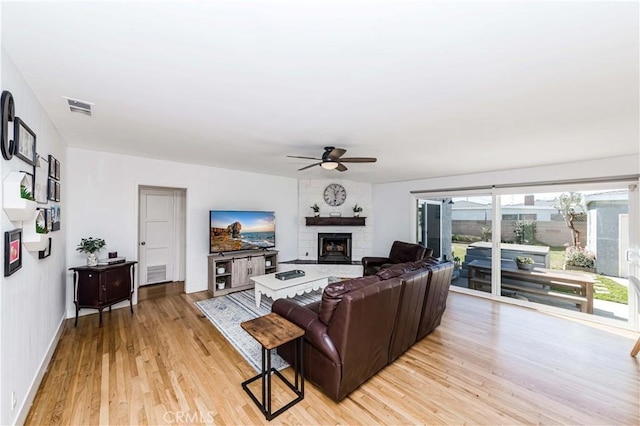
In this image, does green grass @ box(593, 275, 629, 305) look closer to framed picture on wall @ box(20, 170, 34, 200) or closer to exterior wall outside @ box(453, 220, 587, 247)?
exterior wall outside @ box(453, 220, 587, 247)

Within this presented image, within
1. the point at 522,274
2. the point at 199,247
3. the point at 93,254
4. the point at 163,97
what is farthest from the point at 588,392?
the point at 93,254

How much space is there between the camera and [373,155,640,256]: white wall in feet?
12.0

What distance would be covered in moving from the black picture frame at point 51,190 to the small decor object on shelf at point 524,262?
666cm

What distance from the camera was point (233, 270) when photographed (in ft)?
15.4

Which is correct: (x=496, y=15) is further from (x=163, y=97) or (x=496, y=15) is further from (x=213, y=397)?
(x=213, y=397)

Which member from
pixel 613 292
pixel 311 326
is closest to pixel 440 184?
pixel 613 292

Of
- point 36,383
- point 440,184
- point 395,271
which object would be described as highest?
point 440,184

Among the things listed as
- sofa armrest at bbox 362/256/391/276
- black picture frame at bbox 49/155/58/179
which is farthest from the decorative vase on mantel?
sofa armrest at bbox 362/256/391/276

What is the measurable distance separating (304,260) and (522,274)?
4.29m

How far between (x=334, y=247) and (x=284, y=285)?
277 cm

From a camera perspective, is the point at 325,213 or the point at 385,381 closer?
the point at 385,381

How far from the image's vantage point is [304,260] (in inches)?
242

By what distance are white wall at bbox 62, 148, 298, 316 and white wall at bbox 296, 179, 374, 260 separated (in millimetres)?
875

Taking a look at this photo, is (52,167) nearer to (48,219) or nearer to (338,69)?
(48,219)
